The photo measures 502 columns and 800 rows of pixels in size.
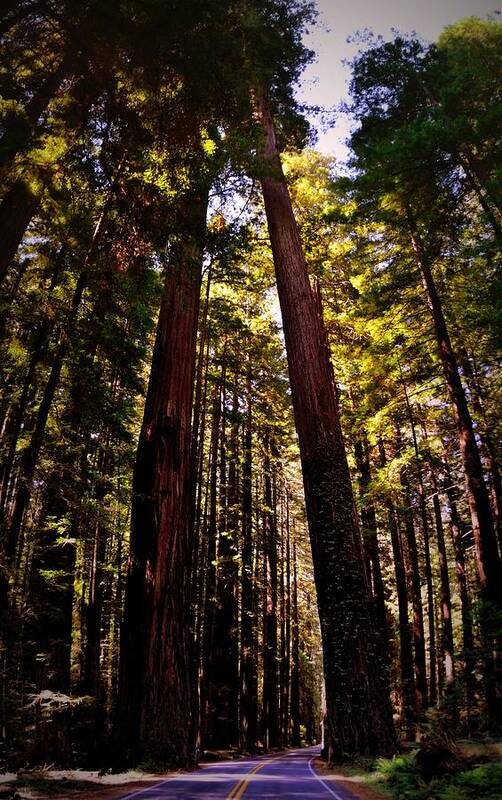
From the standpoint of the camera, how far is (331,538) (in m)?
7.57

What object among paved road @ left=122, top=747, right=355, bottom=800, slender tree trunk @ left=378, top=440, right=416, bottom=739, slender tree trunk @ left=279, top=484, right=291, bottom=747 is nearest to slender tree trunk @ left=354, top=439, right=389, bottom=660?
Answer: slender tree trunk @ left=378, top=440, right=416, bottom=739

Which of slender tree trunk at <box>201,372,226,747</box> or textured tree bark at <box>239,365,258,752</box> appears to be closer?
slender tree trunk at <box>201,372,226,747</box>

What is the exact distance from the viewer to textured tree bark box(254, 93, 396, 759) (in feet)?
22.1

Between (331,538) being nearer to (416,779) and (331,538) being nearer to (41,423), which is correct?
(416,779)

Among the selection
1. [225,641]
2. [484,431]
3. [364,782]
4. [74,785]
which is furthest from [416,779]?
[225,641]

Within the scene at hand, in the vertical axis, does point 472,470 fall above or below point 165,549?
above

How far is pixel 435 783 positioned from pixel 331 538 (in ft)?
11.1

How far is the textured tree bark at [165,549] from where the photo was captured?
7281mm

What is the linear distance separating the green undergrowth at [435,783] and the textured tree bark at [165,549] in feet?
10.4

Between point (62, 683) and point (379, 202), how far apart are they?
13.8m

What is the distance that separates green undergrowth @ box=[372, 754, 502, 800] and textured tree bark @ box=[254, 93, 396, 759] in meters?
0.27

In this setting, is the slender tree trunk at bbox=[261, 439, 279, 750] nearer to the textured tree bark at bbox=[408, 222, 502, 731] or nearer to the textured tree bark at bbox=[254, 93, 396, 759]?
the textured tree bark at bbox=[408, 222, 502, 731]

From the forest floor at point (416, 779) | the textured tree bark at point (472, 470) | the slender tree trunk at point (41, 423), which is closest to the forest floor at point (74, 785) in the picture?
the forest floor at point (416, 779)

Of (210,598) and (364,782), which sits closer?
(364,782)
